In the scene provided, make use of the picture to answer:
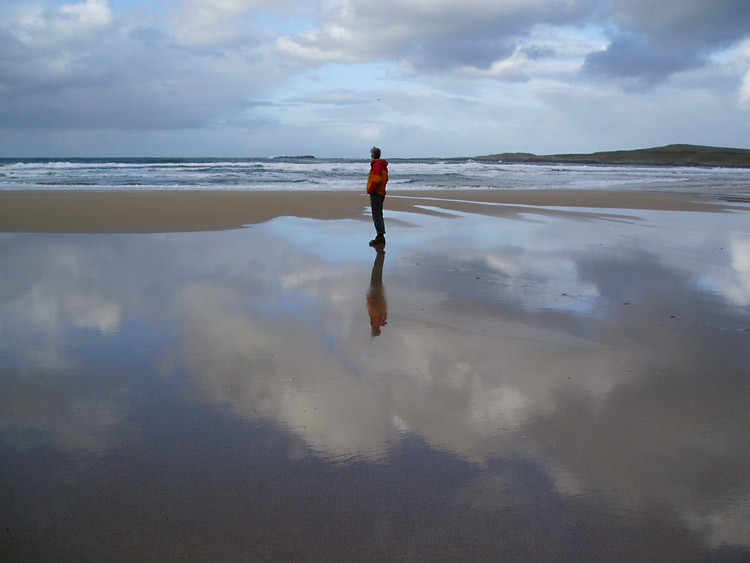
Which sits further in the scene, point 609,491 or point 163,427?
point 163,427

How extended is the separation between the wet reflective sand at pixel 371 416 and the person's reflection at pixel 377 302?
5 centimetres

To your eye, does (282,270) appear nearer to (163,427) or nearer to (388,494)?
(163,427)

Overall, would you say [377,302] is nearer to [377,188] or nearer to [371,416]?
[371,416]

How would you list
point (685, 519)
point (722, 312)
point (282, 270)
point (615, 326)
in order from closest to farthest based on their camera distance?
point (685, 519)
point (615, 326)
point (722, 312)
point (282, 270)

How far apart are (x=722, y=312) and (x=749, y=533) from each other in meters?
3.66

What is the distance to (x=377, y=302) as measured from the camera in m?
5.57

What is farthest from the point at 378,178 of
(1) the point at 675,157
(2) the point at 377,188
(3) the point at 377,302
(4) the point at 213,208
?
(1) the point at 675,157

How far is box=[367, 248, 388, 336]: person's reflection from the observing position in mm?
4852

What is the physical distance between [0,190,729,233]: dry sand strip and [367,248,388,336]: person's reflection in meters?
4.74

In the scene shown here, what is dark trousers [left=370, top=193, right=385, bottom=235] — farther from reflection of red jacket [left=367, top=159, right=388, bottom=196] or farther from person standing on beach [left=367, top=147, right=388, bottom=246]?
reflection of red jacket [left=367, top=159, right=388, bottom=196]

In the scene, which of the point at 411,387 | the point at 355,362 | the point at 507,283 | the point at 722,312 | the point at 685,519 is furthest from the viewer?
the point at 507,283

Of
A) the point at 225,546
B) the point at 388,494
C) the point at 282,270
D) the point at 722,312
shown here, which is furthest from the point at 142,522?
the point at 722,312

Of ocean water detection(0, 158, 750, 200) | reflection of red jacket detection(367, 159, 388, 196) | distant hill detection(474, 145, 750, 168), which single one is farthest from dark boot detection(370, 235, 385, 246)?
distant hill detection(474, 145, 750, 168)

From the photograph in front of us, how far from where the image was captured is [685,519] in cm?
228
